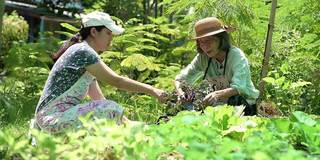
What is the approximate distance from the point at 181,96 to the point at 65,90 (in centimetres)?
91

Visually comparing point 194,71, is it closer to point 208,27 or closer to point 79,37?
point 208,27

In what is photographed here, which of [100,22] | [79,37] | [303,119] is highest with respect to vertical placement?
[100,22]

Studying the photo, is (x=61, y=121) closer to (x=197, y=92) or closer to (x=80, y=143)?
(x=197, y=92)

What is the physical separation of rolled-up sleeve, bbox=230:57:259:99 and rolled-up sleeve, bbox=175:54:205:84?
42 cm

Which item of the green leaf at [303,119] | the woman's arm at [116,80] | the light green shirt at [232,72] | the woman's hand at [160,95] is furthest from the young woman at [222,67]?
the green leaf at [303,119]

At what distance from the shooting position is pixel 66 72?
Result: 3.91 metres

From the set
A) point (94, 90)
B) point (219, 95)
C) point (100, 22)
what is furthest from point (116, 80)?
point (219, 95)

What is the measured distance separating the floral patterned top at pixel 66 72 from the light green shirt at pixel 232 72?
1328 mm

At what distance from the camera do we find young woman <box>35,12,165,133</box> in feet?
12.1

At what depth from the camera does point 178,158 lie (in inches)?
108

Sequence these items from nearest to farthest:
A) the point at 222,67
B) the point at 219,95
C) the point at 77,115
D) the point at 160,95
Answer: the point at 77,115
the point at 160,95
the point at 219,95
the point at 222,67

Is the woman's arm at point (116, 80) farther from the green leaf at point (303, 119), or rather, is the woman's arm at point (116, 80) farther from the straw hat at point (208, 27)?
the straw hat at point (208, 27)

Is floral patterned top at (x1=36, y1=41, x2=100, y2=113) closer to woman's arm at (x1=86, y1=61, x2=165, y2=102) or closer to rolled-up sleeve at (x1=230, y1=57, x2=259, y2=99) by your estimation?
woman's arm at (x1=86, y1=61, x2=165, y2=102)

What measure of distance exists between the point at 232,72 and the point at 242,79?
18cm
